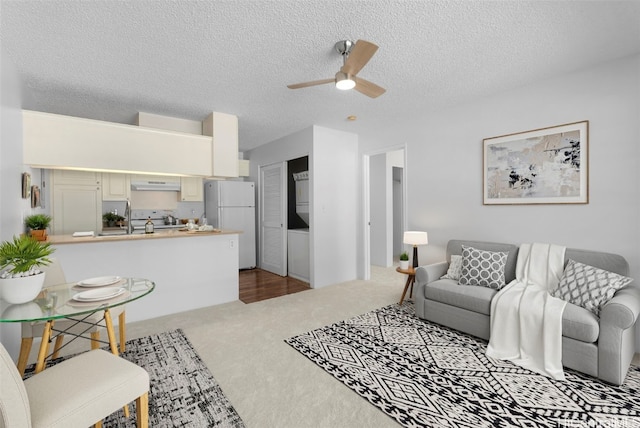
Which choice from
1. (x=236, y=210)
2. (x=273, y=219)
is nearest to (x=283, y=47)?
(x=273, y=219)

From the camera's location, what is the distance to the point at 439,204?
12.8 ft

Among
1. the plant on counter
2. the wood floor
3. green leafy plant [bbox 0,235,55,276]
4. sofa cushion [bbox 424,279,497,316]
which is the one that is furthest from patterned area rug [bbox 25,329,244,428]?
the plant on counter

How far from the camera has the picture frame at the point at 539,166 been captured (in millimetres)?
2781

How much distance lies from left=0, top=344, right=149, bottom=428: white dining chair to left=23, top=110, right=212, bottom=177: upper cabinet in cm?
255

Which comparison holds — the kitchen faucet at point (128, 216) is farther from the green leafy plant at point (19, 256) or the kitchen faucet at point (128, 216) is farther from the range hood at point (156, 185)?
the green leafy plant at point (19, 256)

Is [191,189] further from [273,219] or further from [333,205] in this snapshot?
[333,205]

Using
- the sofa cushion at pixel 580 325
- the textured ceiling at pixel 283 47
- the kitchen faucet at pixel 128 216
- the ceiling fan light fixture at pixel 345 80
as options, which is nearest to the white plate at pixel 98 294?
the textured ceiling at pixel 283 47

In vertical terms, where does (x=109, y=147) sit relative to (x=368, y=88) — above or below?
below

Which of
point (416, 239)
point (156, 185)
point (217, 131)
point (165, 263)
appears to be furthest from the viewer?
point (156, 185)

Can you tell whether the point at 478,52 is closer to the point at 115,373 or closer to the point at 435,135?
the point at 435,135

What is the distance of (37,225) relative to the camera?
2.90m

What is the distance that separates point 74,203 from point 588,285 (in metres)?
6.55

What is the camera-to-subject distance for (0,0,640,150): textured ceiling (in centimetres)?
190

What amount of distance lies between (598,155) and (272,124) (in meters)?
3.77
